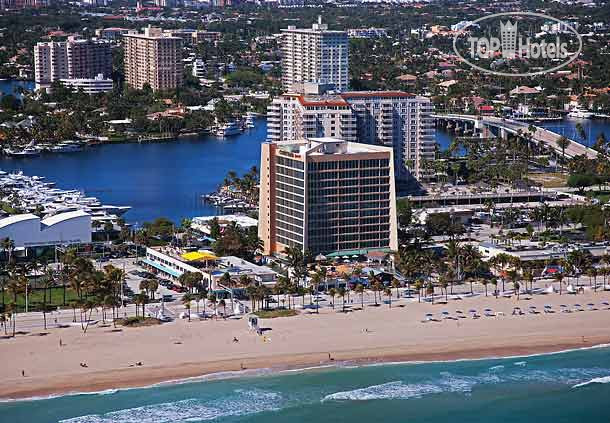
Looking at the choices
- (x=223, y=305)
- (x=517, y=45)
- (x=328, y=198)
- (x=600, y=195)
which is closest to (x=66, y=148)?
(x=600, y=195)

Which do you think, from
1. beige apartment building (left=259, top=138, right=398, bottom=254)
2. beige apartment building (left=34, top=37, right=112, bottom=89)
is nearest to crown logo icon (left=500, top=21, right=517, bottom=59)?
beige apartment building (left=34, top=37, right=112, bottom=89)

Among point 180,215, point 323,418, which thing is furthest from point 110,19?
point 323,418

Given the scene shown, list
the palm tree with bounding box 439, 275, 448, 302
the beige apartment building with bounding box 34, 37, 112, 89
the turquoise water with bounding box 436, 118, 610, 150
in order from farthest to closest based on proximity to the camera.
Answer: the beige apartment building with bounding box 34, 37, 112, 89 → the turquoise water with bounding box 436, 118, 610, 150 → the palm tree with bounding box 439, 275, 448, 302

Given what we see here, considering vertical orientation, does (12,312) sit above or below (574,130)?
below

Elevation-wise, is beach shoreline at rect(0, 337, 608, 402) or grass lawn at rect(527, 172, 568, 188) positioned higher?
grass lawn at rect(527, 172, 568, 188)

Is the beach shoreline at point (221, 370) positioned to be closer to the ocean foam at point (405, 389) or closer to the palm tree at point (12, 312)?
the ocean foam at point (405, 389)

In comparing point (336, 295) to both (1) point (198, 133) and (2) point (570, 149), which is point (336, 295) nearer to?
(2) point (570, 149)

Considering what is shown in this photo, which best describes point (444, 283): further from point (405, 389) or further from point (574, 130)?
point (574, 130)

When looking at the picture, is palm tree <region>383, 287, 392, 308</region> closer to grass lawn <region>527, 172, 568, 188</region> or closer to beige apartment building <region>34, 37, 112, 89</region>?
grass lawn <region>527, 172, 568, 188</region>
